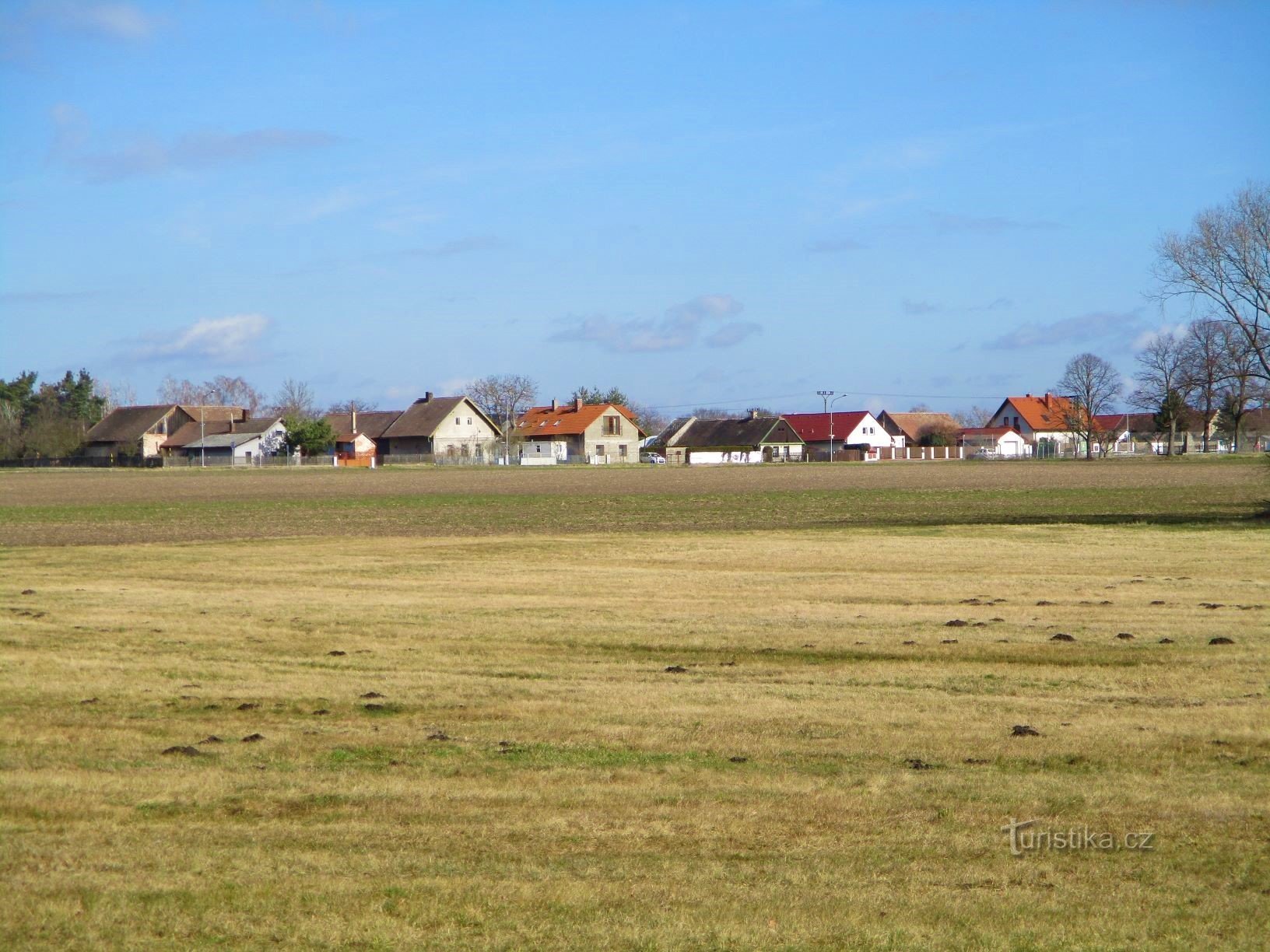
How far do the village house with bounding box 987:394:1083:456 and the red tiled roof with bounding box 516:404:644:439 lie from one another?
60.1 metres

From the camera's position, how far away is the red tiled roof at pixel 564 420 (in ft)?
522

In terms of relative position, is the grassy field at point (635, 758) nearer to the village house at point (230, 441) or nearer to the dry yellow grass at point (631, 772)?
the dry yellow grass at point (631, 772)

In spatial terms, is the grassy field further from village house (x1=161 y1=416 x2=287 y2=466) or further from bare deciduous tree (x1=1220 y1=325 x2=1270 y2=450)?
village house (x1=161 y1=416 x2=287 y2=466)

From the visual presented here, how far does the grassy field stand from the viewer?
21.3ft

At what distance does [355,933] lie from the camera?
617 cm

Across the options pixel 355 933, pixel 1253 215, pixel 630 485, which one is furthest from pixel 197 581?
pixel 630 485

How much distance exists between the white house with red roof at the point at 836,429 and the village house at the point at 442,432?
152ft

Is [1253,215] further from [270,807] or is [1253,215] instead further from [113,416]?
[113,416]

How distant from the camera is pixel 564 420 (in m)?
163

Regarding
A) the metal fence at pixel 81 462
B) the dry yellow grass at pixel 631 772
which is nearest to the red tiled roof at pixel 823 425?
the metal fence at pixel 81 462

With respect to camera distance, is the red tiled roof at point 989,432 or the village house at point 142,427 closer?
the village house at point 142,427

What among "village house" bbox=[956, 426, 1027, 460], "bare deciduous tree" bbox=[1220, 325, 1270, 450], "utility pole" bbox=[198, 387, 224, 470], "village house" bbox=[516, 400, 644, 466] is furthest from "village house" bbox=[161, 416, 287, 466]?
"bare deciduous tree" bbox=[1220, 325, 1270, 450]

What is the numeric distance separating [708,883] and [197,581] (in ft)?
57.6

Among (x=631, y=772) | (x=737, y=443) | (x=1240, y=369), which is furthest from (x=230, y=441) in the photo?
(x=631, y=772)
